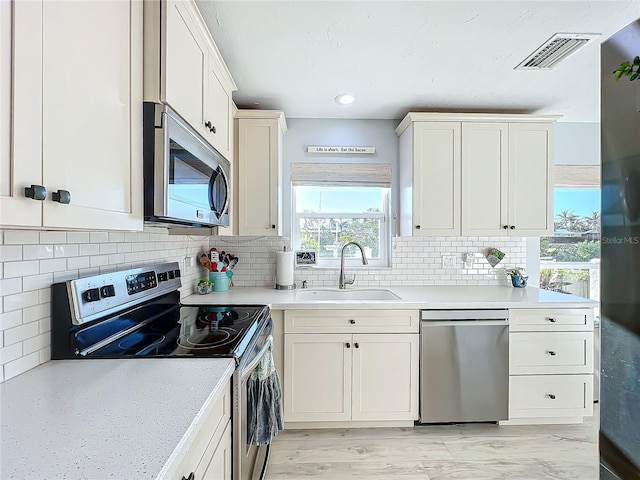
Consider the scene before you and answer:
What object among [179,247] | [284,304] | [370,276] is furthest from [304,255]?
[179,247]

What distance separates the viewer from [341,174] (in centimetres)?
294

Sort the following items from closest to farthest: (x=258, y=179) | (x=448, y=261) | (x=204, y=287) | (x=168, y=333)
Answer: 1. (x=168, y=333)
2. (x=204, y=287)
3. (x=258, y=179)
4. (x=448, y=261)

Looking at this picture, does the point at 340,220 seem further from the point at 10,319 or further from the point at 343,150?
the point at 10,319

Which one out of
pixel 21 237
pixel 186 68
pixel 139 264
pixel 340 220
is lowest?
pixel 139 264

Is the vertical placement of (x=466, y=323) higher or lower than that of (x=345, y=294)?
lower

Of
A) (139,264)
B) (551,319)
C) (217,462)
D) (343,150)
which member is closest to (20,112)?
(217,462)

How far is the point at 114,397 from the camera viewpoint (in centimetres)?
88

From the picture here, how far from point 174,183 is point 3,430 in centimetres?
81

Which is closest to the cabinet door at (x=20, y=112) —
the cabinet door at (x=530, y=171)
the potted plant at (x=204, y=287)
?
the potted plant at (x=204, y=287)

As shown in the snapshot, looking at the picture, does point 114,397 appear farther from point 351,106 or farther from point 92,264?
point 351,106

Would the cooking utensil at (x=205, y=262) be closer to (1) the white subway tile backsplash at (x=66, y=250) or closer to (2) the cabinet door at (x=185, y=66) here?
(2) the cabinet door at (x=185, y=66)

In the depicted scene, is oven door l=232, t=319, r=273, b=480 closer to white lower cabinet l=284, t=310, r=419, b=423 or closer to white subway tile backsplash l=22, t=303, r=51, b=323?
white lower cabinet l=284, t=310, r=419, b=423

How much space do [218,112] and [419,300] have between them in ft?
5.74

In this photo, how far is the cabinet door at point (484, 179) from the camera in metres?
2.61
